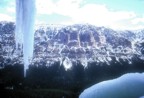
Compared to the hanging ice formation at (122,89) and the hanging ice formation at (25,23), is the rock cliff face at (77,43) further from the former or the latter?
the hanging ice formation at (122,89)

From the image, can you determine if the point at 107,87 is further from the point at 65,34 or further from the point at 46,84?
the point at 65,34

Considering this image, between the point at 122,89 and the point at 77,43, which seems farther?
the point at 77,43

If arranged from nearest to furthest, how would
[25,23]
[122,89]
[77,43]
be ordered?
1. [122,89]
2. [25,23]
3. [77,43]

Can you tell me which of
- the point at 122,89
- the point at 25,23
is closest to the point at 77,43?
the point at 25,23

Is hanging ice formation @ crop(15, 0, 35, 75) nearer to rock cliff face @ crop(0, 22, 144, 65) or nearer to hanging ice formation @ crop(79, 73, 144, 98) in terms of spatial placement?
hanging ice formation @ crop(79, 73, 144, 98)

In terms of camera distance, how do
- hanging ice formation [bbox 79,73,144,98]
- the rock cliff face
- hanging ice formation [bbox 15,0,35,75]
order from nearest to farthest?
1. hanging ice formation [bbox 79,73,144,98]
2. hanging ice formation [bbox 15,0,35,75]
3. the rock cliff face

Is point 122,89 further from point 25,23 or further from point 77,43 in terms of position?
point 77,43

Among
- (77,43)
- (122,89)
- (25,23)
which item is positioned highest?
(77,43)

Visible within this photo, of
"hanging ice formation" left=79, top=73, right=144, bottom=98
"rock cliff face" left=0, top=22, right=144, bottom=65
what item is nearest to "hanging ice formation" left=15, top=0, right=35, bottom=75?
"hanging ice formation" left=79, top=73, right=144, bottom=98

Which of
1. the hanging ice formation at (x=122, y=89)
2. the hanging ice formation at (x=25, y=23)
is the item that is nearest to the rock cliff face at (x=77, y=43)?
the hanging ice formation at (x=25, y=23)
